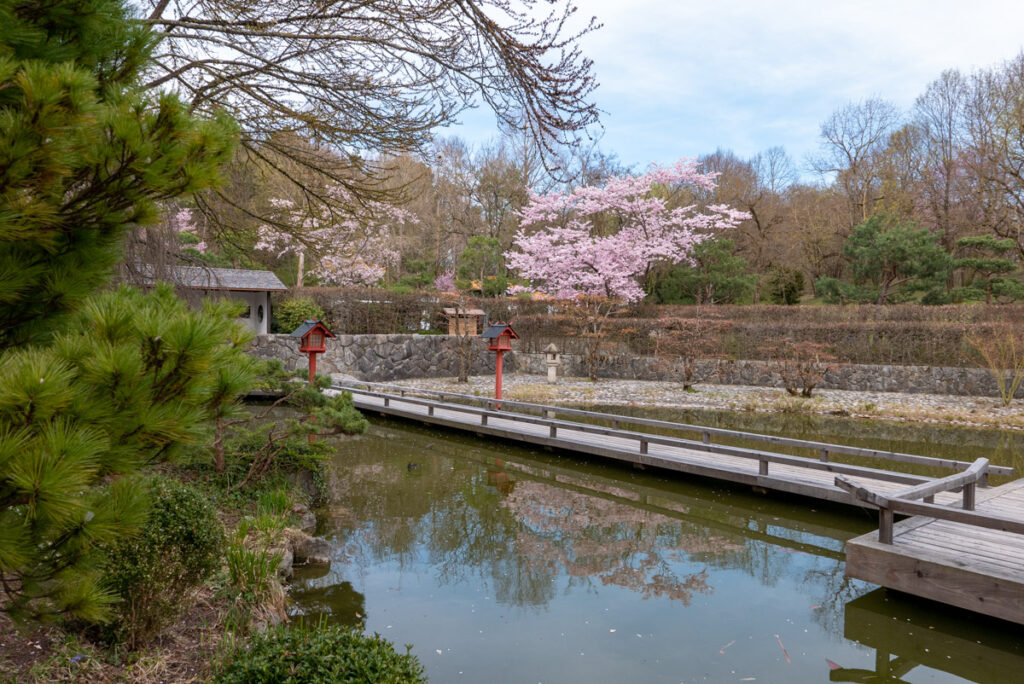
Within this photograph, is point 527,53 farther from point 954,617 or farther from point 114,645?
point 954,617

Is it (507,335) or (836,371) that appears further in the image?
(836,371)

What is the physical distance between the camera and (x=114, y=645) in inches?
125

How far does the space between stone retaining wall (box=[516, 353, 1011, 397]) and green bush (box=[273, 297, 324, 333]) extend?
22.0 feet

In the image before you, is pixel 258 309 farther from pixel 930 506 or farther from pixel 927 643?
pixel 927 643

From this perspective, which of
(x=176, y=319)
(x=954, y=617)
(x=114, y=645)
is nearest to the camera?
(x=176, y=319)

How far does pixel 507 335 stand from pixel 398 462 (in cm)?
468

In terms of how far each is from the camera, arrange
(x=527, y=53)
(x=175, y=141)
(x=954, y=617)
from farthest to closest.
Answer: (x=527, y=53) < (x=954, y=617) < (x=175, y=141)

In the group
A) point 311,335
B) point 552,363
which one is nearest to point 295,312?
point 552,363

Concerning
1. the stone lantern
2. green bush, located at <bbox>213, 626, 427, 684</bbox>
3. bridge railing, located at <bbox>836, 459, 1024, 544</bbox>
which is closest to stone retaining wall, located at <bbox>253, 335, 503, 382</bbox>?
the stone lantern

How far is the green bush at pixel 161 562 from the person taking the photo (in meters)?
3.21

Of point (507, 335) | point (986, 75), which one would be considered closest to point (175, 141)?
point (507, 335)

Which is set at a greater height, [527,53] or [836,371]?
[527,53]

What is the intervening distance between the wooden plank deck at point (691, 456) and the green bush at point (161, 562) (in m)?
5.52

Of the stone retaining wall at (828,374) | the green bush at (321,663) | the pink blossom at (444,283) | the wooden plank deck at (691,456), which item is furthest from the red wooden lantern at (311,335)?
the pink blossom at (444,283)
